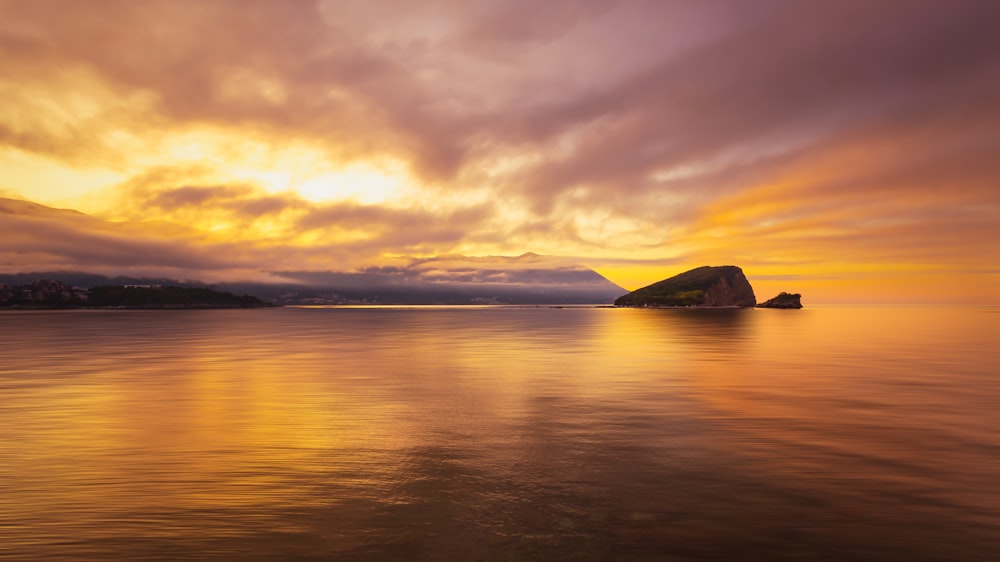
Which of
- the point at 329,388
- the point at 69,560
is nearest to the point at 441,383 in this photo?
the point at 329,388

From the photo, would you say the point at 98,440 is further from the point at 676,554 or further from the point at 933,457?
the point at 933,457

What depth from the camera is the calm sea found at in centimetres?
1273

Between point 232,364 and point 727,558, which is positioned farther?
point 232,364

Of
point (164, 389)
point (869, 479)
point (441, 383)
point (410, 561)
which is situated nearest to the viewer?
point (410, 561)

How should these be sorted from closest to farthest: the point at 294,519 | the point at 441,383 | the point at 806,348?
the point at 294,519 < the point at 441,383 < the point at 806,348

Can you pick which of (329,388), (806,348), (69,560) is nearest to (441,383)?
(329,388)

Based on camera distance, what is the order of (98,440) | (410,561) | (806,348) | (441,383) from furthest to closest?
(806,348), (441,383), (98,440), (410,561)

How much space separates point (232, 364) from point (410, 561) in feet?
162

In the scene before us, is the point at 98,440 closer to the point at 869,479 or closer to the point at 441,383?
the point at 441,383

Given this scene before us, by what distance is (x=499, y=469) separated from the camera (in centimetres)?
1844

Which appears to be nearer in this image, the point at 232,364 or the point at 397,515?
the point at 397,515

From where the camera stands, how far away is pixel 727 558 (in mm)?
11805

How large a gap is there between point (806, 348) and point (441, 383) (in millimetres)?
60056

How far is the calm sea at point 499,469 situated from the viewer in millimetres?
12727
